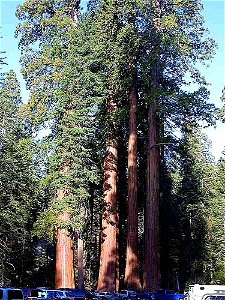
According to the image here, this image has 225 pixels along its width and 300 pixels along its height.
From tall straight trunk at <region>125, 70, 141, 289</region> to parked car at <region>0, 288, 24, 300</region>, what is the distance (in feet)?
26.5

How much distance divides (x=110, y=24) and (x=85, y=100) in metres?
4.59

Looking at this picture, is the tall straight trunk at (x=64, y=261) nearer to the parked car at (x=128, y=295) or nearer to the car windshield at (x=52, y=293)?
the parked car at (x=128, y=295)

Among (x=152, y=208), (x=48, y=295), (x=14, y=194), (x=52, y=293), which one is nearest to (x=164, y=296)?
(x=152, y=208)

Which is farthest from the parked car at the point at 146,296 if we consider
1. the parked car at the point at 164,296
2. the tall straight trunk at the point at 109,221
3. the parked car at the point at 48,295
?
the parked car at the point at 48,295

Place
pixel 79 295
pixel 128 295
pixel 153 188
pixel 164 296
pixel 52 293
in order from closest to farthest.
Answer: pixel 52 293, pixel 79 295, pixel 128 295, pixel 164 296, pixel 153 188

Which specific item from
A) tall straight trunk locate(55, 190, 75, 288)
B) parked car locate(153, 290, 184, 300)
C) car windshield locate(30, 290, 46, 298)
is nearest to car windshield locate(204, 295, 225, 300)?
car windshield locate(30, 290, 46, 298)

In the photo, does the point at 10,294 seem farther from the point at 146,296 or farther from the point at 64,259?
the point at 146,296

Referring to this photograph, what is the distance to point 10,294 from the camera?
21516 millimetres

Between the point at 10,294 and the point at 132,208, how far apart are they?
9.89 m

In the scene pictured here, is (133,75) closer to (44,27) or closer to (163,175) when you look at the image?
(44,27)

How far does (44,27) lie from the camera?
30.2 m

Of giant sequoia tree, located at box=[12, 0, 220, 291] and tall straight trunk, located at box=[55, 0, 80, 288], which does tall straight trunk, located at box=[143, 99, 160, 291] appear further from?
tall straight trunk, located at box=[55, 0, 80, 288]

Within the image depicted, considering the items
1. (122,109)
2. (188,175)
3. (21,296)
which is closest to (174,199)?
(188,175)

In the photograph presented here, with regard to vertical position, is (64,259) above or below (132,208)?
below
